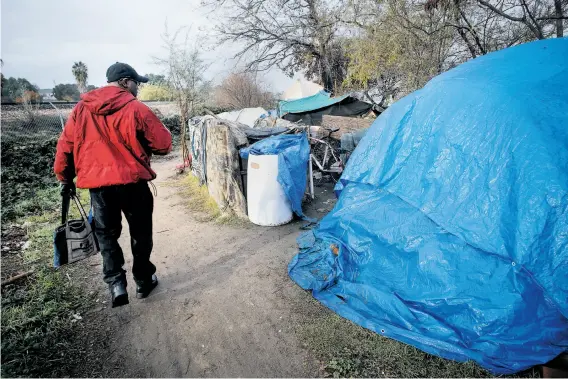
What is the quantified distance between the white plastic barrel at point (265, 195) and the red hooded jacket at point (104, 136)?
197 cm

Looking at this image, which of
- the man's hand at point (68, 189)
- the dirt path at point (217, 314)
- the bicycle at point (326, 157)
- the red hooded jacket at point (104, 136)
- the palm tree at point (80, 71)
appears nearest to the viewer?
the dirt path at point (217, 314)

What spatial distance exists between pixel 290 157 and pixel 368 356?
9.52 ft

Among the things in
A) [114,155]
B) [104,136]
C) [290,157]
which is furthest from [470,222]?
[104,136]

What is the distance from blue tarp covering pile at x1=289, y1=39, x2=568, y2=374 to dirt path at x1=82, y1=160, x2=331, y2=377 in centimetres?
52

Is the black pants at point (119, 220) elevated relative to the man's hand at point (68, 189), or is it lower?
lower

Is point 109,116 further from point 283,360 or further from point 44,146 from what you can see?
point 44,146

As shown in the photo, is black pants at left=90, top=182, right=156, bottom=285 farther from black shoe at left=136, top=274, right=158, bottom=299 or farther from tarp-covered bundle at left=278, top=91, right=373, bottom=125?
tarp-covered bundle at left=278, top=91, right=373, bottom=125

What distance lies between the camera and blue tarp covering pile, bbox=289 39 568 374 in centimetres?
203

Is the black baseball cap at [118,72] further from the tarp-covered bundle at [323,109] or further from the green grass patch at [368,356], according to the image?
the tarp-covered bundle at [323,109]

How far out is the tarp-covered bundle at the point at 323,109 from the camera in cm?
1169

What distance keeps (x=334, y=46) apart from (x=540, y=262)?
52.8ft

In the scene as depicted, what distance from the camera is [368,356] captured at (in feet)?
7.15

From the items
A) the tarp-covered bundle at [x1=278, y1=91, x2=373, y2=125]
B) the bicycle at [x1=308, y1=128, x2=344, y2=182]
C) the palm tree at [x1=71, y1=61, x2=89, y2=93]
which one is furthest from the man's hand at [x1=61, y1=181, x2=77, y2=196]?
the palm tree at [x1=71, y1=61, x2=89, y2=93]

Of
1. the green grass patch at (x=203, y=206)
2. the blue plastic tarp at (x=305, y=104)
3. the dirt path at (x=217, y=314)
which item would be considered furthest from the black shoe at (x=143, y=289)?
the blue plastic tarp at (x=305, y=104)
